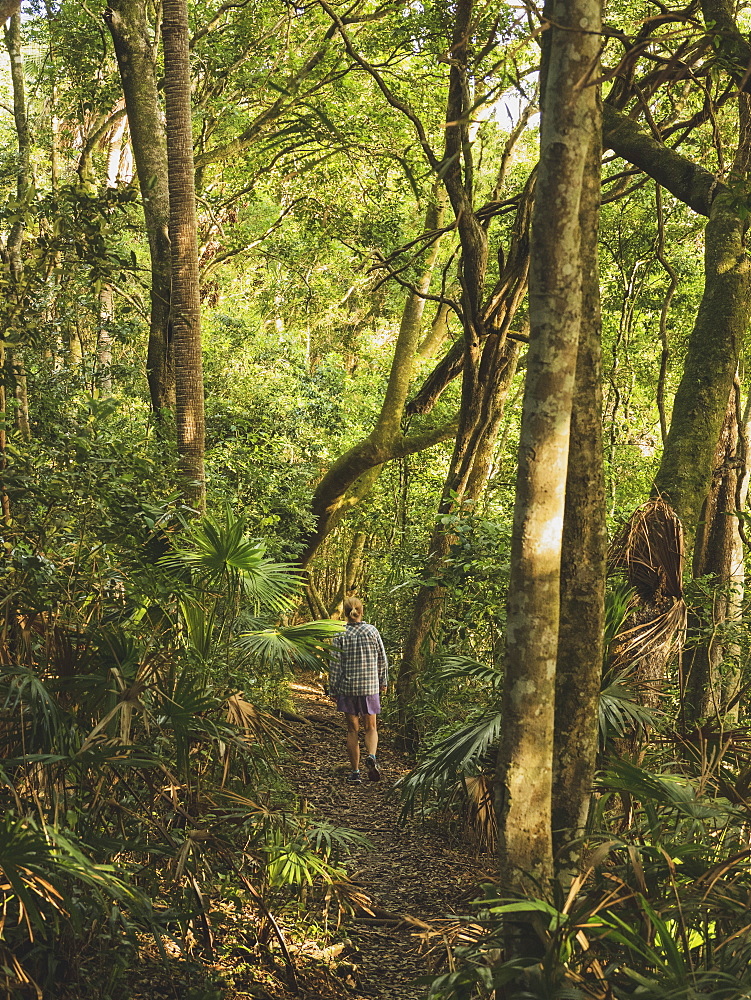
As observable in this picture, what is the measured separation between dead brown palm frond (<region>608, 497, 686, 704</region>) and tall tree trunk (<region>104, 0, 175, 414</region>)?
192 inches

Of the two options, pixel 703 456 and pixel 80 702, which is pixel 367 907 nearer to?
pixel 80 702

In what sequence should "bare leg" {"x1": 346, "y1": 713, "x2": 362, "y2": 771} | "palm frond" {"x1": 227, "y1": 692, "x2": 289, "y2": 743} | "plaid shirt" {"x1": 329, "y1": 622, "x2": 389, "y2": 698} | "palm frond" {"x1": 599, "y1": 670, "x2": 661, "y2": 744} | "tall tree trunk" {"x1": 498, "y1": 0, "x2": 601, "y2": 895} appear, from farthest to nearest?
1. "bare leg" {"x1": 346, "y1": 713, "x2": 362, "y2": 771}
2. "plaid shirt" {"x1": 329, "y1": 622, "x2": 389, "y2": 698}
3. "palm frond" {"x1": 227, "y1": 692, "x2": 289, "y2": 743}
4. "palm frond" {"x1": 599, "y1": 670, "x2": 661, "y2": 744}
5. "tall tree trunk" {"x1": 498, "y1": 0, "x2": 601, "y2": 895}

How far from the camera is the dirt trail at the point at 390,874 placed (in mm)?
4641

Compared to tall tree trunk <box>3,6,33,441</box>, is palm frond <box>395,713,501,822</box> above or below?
below

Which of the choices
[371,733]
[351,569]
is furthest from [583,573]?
[351,569]

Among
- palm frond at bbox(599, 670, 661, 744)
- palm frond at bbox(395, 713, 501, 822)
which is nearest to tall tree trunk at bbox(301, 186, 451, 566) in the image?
palm frond at bbox(395, 713, 501, 822)

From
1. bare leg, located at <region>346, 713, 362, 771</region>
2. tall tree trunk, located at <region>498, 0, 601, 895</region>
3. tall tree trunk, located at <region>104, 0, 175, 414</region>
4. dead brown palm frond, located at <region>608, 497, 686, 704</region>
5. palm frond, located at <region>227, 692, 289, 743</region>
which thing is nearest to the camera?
tall tree trunk, located at <region>498, 0, 601, 895</region>

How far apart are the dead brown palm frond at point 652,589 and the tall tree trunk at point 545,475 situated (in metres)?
1.72

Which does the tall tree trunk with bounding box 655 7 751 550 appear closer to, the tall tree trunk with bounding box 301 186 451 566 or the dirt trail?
the dirt trail

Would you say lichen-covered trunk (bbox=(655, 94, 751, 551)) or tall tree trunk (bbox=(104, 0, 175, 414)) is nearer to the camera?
lichen-covered trunk (bbox=(655, 94, 751, 551))

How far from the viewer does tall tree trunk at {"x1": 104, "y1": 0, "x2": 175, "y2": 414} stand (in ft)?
27.4

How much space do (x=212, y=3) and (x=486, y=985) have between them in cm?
1237

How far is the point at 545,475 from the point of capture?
3.28m

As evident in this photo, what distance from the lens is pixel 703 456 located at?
5.81 meters
